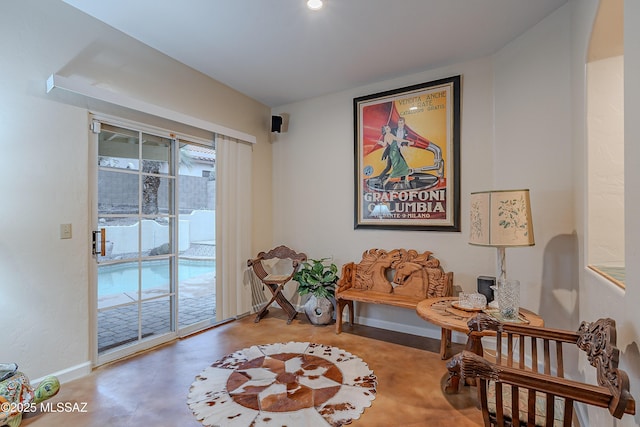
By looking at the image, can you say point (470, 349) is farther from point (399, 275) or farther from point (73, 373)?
point (73, 373)

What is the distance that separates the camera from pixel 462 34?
2600mm

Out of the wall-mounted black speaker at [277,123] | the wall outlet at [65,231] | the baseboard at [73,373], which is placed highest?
the wall-mounted black speaker at [277,123]

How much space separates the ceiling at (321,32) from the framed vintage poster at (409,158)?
1.00 ft

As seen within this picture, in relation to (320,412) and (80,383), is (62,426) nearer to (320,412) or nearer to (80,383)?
(80,383)

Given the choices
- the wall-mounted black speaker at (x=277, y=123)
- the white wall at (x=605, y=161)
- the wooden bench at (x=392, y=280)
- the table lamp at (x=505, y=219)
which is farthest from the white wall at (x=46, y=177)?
the white wall at (x=605, y=161)

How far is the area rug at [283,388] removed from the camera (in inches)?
74.3

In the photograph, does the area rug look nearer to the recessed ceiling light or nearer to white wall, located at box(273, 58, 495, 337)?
white wall, located at box(273, 58, 495, 337)

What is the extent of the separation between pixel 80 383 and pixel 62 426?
1.76ft

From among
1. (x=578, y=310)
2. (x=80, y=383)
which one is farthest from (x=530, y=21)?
(x=80, y=383)

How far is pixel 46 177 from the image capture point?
87.6 inches

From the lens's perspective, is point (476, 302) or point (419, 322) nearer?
point (476, 302)

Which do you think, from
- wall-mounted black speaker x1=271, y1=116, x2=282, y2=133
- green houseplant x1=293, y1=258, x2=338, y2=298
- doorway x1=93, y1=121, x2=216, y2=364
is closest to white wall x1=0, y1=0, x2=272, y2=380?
doorway x1=93, y1=121, x2=216, y2=364

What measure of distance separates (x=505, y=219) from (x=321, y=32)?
2074 millimetres

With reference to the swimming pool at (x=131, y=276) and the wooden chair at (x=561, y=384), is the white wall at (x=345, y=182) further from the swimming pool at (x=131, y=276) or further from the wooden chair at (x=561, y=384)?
the wooden chair at (x=561, y=384)
